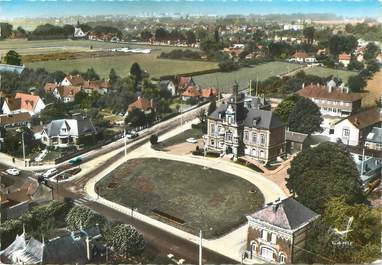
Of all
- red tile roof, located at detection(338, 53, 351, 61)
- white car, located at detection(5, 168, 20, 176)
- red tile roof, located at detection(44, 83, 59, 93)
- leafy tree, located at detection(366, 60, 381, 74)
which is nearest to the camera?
white car, located at detection(5, 168, 20, 176)

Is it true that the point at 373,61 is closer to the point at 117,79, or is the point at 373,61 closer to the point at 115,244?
the point at 117,79

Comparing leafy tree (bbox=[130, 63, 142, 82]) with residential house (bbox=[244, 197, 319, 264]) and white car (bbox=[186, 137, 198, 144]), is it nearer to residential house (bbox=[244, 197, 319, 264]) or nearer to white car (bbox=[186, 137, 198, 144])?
white car (bbox=[186, 137, 198, 144])

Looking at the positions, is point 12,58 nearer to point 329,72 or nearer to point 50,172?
point 50,172

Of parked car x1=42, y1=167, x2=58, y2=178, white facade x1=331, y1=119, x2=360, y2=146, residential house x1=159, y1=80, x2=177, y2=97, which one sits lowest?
parked car x1=42, y1=167, x2=58, y2=178

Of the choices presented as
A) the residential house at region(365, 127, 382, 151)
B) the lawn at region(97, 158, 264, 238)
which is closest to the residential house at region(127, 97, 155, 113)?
the lawn at region(97, 158, 264, 238)

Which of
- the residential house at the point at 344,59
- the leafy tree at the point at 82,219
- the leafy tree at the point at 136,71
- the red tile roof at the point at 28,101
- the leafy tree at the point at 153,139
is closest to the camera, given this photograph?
the leafy tree at the point at 82,219

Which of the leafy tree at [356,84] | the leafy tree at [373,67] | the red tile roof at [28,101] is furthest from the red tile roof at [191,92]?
the leafy tree at [373,67]

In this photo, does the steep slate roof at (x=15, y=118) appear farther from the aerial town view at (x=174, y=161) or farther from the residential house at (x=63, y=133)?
the residential house at (x=63, y=133)
